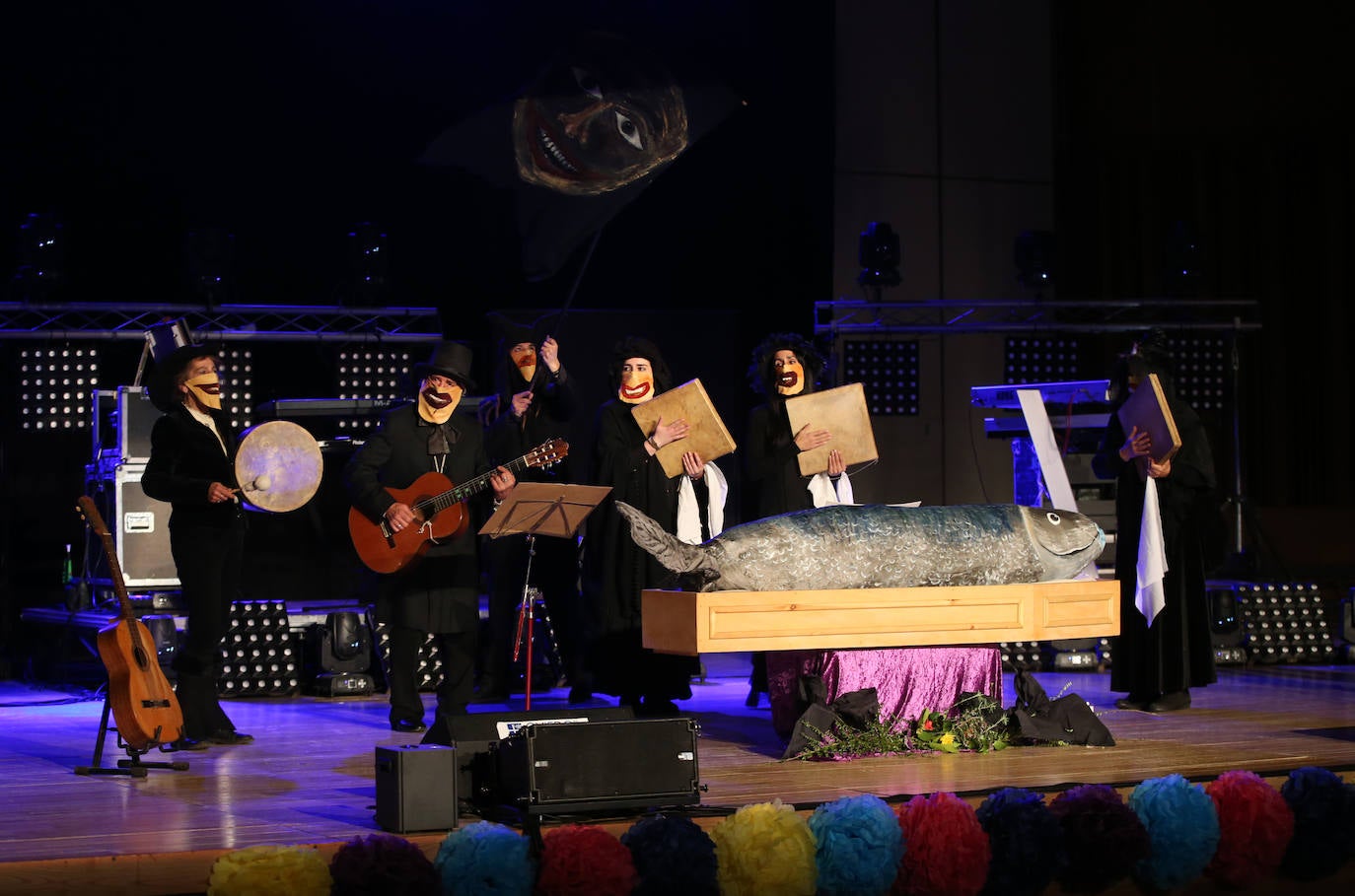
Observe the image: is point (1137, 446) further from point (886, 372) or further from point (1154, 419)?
point (886, 372)

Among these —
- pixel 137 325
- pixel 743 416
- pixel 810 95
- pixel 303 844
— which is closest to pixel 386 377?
pixel 137 325

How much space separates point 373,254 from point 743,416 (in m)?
2.56

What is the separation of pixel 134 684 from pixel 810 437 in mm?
2802

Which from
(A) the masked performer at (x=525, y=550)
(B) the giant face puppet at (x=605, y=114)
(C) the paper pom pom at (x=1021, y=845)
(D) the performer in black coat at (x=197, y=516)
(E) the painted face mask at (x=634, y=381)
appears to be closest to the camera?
(C) the paper pom pom at (x=1021, y=845)

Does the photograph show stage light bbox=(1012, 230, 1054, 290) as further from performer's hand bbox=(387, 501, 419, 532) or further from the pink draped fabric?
performer's hand bbox=(387, 501, 419, 532)

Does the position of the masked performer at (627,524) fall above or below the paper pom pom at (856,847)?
above

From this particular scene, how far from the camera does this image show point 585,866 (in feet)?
13.0

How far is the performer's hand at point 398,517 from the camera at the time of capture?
6.24m

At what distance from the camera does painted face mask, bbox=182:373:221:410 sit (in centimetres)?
627

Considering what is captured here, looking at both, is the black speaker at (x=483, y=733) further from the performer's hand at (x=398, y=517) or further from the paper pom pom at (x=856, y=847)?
the performer's hand at (x=398, y=517)

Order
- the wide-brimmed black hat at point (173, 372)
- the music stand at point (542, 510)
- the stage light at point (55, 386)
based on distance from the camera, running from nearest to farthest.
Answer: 1. the music stand at point (542, 510)
2. the wide-brimmed black hat at point (173, 372)
3. the stage light at point (55, 386)

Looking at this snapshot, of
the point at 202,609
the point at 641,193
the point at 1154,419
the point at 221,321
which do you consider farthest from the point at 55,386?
the point at 1154,419

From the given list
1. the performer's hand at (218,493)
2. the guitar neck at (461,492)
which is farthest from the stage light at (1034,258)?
the performer's hand at (218,493)

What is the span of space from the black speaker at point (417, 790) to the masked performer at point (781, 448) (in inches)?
112
